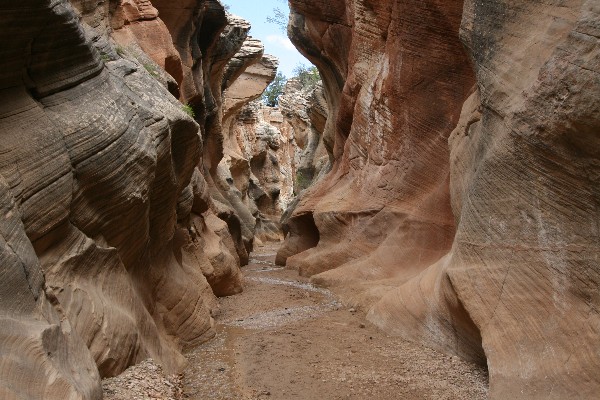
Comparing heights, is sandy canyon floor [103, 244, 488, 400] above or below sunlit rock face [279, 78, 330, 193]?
above

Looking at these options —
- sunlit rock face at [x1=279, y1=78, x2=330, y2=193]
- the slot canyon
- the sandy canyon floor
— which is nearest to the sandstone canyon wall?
the slot canyon

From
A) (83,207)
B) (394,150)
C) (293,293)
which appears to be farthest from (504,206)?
(394,150)

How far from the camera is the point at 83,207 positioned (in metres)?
4.84

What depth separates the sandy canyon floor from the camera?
16.8 feet

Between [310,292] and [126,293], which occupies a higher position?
[126,293]

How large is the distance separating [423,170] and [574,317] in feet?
19.7

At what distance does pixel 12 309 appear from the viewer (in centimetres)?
335

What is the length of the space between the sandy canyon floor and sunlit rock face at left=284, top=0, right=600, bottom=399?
38 cm

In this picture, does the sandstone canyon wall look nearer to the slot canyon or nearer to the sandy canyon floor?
the slot canyon

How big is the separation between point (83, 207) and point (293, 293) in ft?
18.9

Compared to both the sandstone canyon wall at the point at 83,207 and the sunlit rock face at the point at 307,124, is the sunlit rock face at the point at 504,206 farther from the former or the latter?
the sunlit rock face at the point at 307,124

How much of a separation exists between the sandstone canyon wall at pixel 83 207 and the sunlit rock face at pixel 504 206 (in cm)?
291

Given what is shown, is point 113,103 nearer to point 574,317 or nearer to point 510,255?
point 510,255

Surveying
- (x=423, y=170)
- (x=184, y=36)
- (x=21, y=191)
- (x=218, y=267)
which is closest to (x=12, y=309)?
(x=21, y=191)
